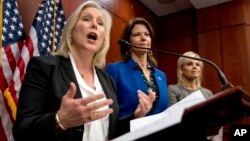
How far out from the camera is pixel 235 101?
737 millimetres

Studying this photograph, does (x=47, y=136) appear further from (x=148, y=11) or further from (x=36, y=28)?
(x=148, y=11)

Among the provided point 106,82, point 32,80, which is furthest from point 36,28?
point 32,80

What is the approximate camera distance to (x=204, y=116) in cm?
71

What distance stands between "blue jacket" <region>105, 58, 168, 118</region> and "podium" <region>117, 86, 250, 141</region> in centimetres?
122

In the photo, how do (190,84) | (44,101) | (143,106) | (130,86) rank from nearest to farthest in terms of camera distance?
(44,101) → (143,106) → (130,86) → (190,84)

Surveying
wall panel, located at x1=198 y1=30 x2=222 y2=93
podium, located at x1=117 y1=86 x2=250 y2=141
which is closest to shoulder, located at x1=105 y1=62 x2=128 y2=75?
podium, located at x1=117 y1=86 x2=250 y2=141

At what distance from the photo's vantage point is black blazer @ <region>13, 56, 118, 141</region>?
103cm

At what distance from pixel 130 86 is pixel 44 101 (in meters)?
0.96

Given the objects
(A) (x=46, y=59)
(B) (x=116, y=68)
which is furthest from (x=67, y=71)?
(B) (x=116, y=68)

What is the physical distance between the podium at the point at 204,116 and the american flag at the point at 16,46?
153 cm

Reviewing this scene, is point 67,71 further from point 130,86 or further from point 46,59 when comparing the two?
point 130,86

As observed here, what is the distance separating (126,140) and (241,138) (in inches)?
64.7

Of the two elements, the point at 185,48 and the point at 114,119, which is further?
the point at 185,48

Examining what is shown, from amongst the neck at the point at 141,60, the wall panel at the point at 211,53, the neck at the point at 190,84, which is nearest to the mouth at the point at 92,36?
the neck at the point at 141,60
